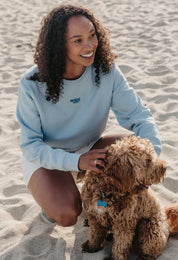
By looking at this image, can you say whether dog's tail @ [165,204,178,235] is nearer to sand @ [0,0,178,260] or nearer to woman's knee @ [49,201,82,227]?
sand @ [0,0,178,260]

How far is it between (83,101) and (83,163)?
80 cm

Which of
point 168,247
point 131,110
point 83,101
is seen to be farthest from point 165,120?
point 168,247

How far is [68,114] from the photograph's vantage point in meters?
3.04

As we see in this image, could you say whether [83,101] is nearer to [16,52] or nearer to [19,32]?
[16,52]

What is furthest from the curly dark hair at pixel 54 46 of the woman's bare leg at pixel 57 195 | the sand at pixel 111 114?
the sand at pixel 111 114

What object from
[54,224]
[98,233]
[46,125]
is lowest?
[54,224]

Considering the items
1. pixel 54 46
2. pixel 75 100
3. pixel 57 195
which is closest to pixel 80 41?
pixel 54 46

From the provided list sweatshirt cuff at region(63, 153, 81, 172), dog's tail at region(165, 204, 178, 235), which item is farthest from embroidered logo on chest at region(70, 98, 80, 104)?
dog's tail at region(165, 204, 178, 235)

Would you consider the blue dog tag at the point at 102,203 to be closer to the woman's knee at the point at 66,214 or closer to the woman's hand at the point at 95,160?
the woman's hand at the point at 95,160

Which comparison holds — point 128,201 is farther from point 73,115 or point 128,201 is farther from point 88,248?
point 73,115

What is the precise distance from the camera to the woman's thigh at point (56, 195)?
2.84m

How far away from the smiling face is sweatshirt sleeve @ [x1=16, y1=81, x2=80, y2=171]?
1.75ft

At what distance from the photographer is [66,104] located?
118 inches

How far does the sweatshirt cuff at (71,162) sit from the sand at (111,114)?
809 millimetres
